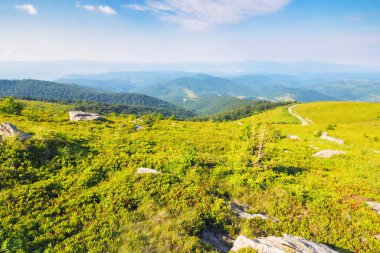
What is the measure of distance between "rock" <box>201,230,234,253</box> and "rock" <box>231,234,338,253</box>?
2.38ft

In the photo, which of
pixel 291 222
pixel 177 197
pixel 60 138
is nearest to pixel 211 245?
pixel 177 197

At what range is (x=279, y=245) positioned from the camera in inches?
326

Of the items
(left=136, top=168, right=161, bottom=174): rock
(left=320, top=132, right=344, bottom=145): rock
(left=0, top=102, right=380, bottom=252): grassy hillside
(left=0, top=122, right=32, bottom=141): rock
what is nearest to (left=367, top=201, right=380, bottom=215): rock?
(left=0, top=102, right=380, bottom=252): grassy hillside

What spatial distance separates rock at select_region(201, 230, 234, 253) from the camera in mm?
9022

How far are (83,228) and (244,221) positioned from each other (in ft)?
25.8

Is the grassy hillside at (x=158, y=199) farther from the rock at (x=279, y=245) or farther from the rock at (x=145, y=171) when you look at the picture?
the rock at (x=279, y=245)

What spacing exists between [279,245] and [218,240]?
272cm

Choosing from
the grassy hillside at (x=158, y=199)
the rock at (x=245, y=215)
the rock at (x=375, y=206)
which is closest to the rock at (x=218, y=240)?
the grassy hillside at (x=158, y=199)

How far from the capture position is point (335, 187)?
15945 mm

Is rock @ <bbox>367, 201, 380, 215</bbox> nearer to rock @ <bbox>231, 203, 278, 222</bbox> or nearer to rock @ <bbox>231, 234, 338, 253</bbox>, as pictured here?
rock @ <bbox>231, 234, 338, 253</bbox>

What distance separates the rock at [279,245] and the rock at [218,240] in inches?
28.6

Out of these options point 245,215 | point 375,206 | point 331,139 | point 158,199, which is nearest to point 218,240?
point 245,215

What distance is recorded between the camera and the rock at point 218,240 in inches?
355

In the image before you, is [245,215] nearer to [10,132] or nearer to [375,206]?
[375,206]
